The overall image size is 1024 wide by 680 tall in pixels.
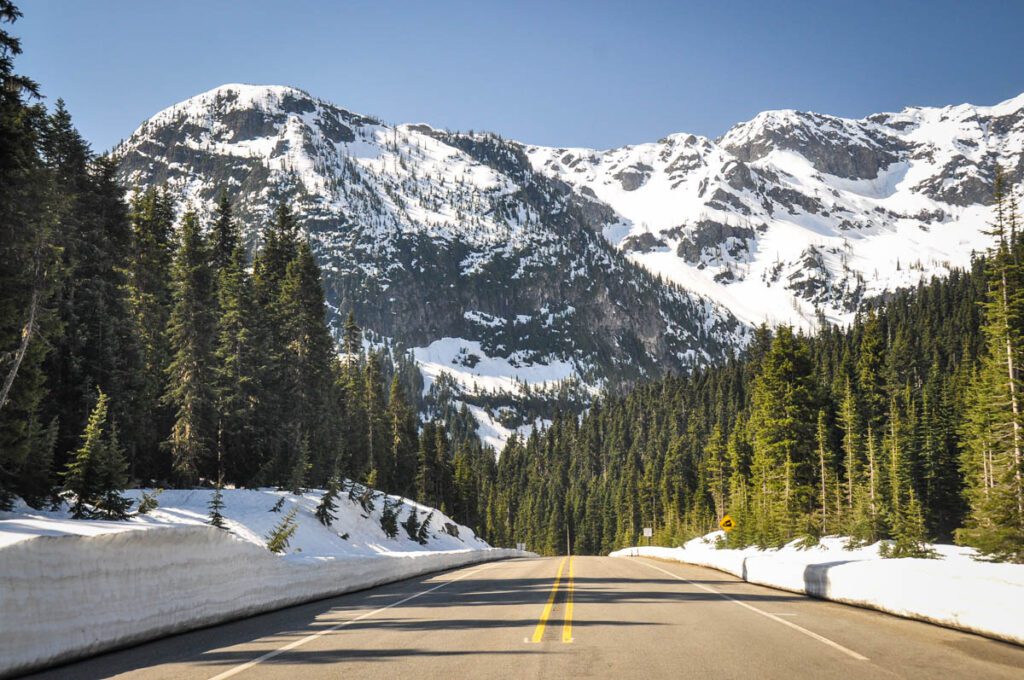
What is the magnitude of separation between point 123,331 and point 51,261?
9574 millimetres

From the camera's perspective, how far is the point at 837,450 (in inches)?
2594

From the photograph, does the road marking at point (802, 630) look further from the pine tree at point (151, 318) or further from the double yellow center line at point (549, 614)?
the pine tree at point (151, 318)

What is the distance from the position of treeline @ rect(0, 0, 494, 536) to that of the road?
10835mm

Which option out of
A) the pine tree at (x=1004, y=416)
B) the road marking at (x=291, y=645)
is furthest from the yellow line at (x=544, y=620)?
the pine tree at (x=1004, y=416)

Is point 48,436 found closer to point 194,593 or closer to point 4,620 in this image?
point 194,593

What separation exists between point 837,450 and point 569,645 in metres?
62.0

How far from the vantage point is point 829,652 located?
995cm

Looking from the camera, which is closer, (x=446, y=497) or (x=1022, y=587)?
(x=1022, y=587)

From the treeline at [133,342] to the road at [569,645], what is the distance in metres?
10.8

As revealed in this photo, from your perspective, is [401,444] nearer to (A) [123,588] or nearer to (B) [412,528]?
(B) [412,528]

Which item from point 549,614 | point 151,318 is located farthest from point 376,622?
point 151,318

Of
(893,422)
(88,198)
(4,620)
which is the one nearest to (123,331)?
(88,198)

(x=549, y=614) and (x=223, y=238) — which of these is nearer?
(x=549, y=614)

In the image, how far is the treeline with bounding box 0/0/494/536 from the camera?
73.2ft
